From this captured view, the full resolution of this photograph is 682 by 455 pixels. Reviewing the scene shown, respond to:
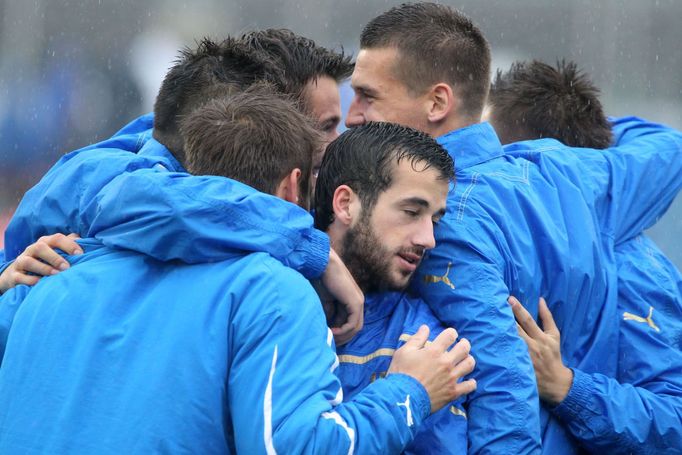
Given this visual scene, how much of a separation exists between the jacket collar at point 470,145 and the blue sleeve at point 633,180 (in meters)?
0.35

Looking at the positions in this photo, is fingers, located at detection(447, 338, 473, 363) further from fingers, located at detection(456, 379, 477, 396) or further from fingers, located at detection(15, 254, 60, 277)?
fingers, located at detection(15, 254, 60, 277)

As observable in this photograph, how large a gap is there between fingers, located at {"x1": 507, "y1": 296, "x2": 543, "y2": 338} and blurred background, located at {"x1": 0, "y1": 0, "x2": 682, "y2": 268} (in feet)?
27.2

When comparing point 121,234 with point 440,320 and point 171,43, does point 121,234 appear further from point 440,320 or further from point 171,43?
point 171,43

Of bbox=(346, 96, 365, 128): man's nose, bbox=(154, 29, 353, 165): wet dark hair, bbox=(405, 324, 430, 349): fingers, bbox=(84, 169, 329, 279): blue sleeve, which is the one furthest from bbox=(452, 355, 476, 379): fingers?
bbox=(154, 29, 353, 165): wet dark hair

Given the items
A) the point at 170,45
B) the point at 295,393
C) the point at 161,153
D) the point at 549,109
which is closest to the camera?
the point at 295,393

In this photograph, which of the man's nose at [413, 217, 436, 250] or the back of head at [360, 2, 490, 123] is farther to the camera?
the back of head at [360, 2, 490, 123]

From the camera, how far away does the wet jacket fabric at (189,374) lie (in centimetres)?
259

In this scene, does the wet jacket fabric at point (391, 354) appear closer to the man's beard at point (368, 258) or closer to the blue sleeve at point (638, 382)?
the man's beard at point (368, 258)

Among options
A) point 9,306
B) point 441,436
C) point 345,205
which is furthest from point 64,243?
point 441,436

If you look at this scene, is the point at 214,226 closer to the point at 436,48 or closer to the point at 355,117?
the point at 355,117

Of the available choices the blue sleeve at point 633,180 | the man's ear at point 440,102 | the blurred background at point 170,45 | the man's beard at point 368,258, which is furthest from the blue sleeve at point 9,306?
the blurred background at point 170,45

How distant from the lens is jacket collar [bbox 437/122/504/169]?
372cm

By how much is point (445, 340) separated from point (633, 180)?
1.40 m

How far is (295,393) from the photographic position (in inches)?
101
